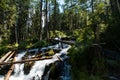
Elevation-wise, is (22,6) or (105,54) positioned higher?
(22,6)

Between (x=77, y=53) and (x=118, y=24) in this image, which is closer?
(x=77, y=53)

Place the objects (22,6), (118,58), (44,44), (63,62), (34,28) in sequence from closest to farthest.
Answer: (118,58)
(63,62)
(44,44)
(22,6)
(34,28)

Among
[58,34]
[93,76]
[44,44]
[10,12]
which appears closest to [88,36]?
[93,76]

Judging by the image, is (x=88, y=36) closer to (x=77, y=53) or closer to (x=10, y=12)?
(x=77, y=53)

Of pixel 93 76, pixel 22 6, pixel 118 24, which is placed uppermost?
pixel 22 6

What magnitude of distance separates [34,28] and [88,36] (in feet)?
143

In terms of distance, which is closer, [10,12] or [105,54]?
[105,54]

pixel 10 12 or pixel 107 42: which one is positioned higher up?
pixel 10 12

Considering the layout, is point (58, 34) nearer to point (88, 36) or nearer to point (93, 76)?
point (88, 36)

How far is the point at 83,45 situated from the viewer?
15.4m

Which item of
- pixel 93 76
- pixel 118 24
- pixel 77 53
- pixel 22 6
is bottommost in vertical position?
pixel 93 76

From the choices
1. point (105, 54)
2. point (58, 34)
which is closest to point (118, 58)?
point (105, 54)

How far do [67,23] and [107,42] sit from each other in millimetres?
48290

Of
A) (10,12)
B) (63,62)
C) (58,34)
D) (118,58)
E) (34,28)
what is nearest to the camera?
(118,58)
